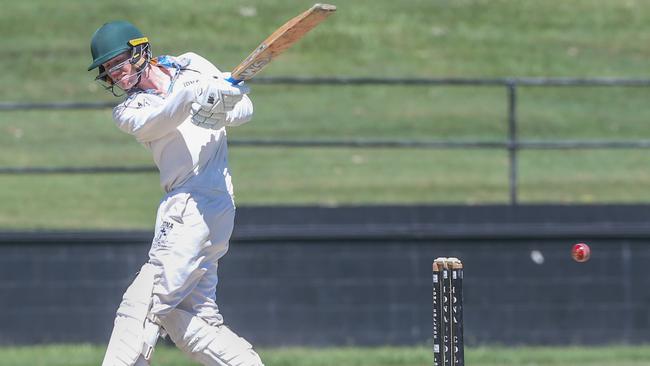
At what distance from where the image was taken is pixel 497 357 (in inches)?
403

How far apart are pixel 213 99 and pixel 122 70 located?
0.62 metres

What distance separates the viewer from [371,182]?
14492 millimetres

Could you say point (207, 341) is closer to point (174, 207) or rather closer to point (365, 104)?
point (174, 207)

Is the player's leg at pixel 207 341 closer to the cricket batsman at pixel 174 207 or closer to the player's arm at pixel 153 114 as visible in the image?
the cricket batsman at pixel 174 207

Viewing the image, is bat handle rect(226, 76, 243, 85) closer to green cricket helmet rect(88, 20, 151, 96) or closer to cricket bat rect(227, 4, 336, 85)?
cricket bat rect(227, 4, 336, 85)

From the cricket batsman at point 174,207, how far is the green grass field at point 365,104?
22.9 feet

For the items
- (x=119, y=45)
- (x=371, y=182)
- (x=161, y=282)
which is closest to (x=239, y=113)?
(x=119, y=45)

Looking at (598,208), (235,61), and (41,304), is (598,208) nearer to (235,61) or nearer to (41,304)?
(41,304)

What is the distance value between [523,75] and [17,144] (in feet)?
24.4

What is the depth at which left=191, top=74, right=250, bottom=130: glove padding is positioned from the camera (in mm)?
5805

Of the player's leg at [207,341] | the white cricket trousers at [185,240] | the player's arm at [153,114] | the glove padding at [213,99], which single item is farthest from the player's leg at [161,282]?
the glove padding at [213,99]

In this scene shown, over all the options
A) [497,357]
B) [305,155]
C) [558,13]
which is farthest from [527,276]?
[558,13]

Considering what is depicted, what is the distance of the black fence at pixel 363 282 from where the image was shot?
10.7 metres

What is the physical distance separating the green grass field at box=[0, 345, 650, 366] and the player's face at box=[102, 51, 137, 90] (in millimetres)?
4218
